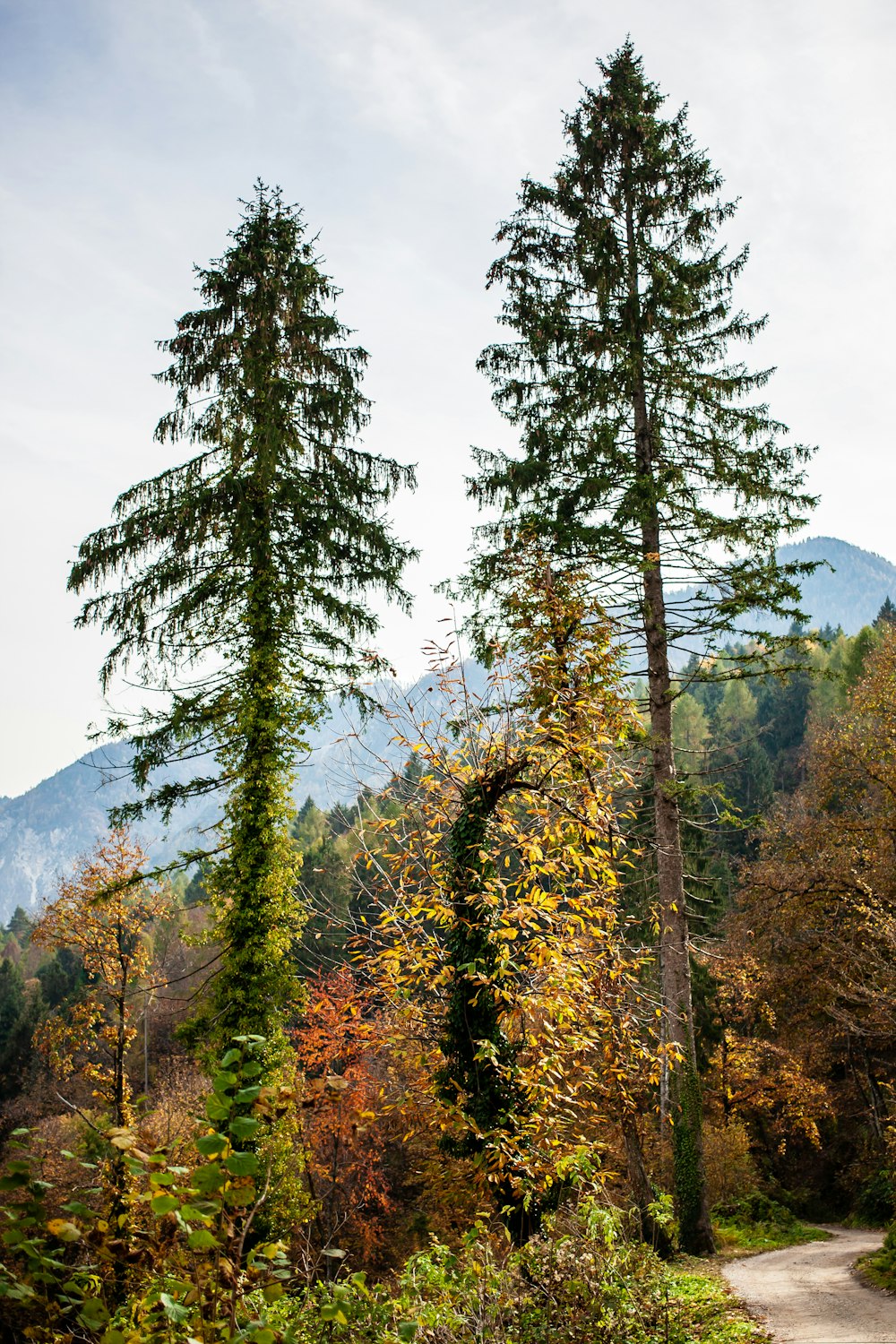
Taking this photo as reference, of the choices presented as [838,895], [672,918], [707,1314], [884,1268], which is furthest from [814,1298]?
[838,895]

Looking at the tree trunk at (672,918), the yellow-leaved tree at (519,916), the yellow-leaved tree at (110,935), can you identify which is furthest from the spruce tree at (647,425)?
the yellow-leaved tree at (110,935)

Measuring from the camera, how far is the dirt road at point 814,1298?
634 centimetres

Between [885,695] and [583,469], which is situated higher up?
[583,469]

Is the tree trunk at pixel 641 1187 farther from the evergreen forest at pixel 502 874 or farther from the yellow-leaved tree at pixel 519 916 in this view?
the yellow-leaved tree at pixel 519 916

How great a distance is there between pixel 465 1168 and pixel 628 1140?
160 inches

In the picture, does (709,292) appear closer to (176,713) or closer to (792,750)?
(176,713)

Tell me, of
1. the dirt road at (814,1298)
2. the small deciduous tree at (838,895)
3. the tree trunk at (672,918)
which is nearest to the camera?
the dirt road at (814,1298)

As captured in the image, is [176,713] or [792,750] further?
[792,750]

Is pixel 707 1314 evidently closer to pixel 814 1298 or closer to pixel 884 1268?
pixel 814 1298

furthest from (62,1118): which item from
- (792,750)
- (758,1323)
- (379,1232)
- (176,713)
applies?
(792,750)

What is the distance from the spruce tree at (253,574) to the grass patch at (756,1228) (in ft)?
27.7

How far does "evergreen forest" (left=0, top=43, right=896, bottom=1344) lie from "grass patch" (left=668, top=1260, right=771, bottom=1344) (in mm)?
75

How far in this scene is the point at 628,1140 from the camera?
35.8 feet

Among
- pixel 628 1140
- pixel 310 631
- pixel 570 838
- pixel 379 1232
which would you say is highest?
pixel 310 631
